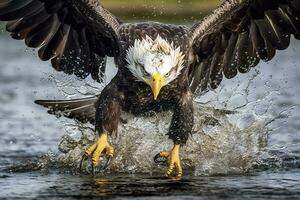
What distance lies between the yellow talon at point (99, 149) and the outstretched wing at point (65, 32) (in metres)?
0.97

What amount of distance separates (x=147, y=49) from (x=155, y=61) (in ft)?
0.63

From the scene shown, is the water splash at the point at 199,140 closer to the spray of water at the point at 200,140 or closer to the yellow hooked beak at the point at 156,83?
the spray of water at the point at 200,140

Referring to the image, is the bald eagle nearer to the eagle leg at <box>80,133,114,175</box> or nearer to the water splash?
the eagle leg at <box>80,133,114,175</box>

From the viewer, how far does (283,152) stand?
10.7 m

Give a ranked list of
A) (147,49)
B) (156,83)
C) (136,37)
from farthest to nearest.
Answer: (136,37)
(147,49)
(156,83)

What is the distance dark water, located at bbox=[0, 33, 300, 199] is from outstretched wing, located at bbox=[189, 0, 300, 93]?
0.36 meters

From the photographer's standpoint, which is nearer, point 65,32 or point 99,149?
point 99,149

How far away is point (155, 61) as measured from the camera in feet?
29.5

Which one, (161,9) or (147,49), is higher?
(161,9)

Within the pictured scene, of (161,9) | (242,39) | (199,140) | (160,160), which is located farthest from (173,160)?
(161,9)

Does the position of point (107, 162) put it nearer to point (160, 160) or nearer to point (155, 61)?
point (160, 160)

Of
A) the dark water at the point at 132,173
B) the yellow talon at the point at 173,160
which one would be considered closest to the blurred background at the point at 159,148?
the dark water at the point at 132,173

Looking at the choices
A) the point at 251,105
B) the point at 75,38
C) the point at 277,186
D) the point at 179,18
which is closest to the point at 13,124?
the point at 75,38

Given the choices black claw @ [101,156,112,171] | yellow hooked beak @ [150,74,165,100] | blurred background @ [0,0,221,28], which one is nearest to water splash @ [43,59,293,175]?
black claw @ [101,156,112,171]
